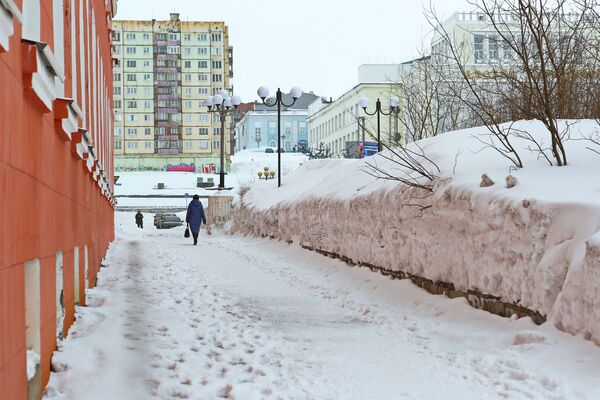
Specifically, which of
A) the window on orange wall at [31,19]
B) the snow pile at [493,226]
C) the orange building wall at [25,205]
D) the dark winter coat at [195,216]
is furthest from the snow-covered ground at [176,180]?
the window on orange wall at [31,19]

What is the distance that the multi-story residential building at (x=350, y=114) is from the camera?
6156 centimetres

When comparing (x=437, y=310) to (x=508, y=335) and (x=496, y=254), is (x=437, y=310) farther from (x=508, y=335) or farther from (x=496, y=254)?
(x=508, y=335)

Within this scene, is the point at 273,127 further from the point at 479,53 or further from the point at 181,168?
the point at 479,53

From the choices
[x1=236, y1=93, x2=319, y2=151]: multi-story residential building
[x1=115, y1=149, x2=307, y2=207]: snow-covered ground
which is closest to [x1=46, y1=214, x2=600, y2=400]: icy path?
[x1=115, y1=149, x2=307, y2=207]: snow-covered ground

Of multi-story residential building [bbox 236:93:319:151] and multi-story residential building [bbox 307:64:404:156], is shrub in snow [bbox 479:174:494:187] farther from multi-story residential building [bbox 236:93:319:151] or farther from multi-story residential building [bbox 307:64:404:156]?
multi-story residential building [bbox 236:93:319:151]

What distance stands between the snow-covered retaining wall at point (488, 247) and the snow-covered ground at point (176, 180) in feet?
177

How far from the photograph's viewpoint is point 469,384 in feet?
16.1

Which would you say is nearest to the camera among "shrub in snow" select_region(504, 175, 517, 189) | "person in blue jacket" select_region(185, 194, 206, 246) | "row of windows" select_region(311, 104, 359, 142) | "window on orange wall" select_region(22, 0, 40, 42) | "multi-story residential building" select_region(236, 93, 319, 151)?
"window on orange wall" select_region(22, 0, 40, 42)

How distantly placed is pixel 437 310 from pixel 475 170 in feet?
5.84

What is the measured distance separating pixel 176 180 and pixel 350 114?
35.8 meters

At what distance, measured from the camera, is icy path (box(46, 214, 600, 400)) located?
473 centimetres

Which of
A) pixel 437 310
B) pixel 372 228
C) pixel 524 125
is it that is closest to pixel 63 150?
pixel 437 310

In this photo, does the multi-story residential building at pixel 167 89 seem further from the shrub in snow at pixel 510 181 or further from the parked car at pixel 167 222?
the shrub in snow at pixel 510 181

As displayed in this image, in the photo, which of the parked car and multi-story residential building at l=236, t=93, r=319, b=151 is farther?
multi-story residential building at l=236, t=93, r=319, b=151
